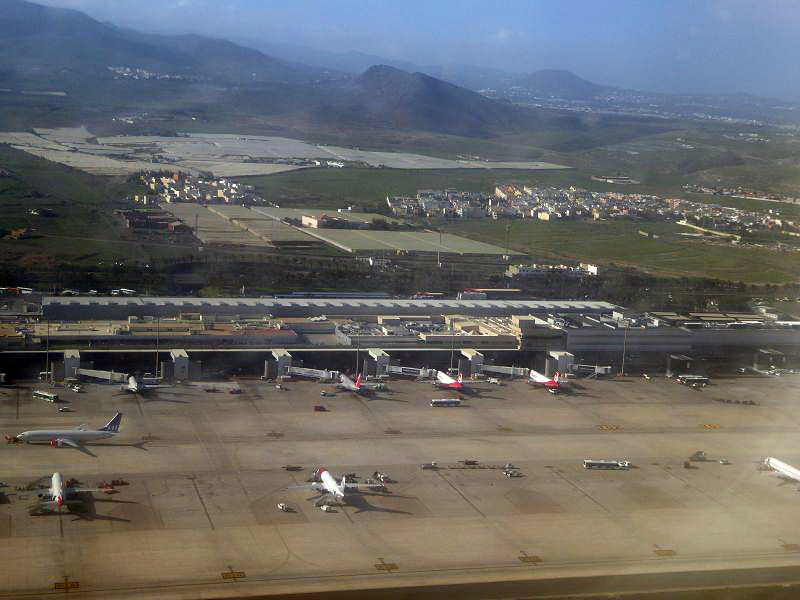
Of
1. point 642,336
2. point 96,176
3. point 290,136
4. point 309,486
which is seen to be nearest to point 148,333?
point 309,486

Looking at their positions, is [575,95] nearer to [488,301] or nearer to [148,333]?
[488,301]

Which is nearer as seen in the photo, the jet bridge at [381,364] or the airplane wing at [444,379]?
the airplane wing at [444,379]

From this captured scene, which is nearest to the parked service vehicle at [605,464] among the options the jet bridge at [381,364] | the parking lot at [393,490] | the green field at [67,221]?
the parking lot at [393,490]

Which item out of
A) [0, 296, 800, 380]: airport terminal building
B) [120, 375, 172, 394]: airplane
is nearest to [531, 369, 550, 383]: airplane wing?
[0, 296, 800, 380]: airport terminal building

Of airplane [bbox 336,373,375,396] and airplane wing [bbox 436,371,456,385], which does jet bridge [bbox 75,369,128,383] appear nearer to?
airplane [bbox 336,373,375,396]

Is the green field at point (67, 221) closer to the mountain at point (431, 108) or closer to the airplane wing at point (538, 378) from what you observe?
the airplane wing at point (538, 378)

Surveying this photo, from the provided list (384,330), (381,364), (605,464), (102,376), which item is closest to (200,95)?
(384,330)
